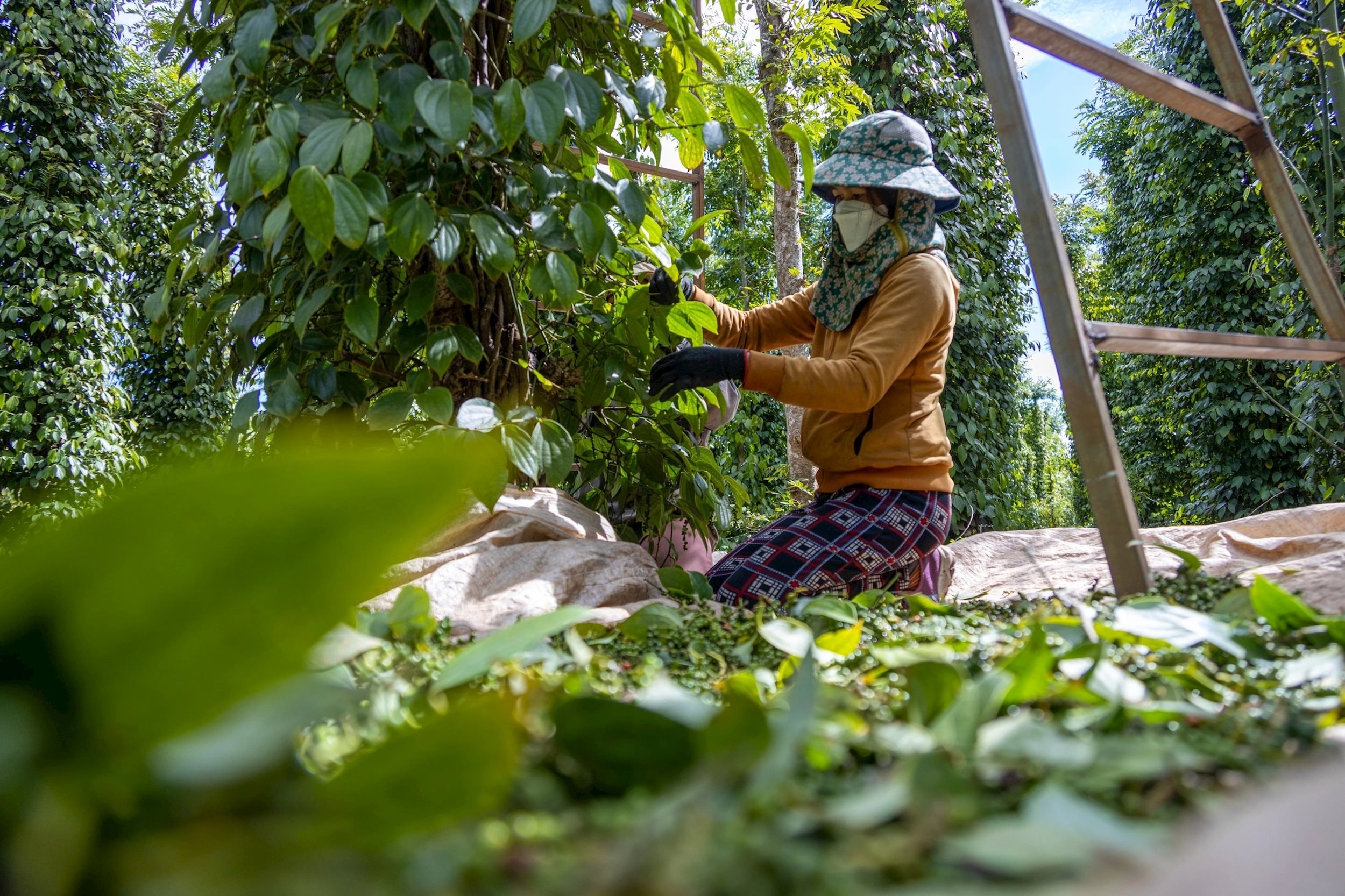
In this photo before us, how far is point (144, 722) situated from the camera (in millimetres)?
163

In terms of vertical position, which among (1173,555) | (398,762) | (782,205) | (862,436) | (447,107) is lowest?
(1173,555)

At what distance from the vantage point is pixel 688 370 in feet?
4.23

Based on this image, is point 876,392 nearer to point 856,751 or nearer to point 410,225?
point 410,225

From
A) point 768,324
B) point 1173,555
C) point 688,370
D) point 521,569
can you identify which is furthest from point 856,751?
point 768,324

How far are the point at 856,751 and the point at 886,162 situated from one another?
1486 millimetres

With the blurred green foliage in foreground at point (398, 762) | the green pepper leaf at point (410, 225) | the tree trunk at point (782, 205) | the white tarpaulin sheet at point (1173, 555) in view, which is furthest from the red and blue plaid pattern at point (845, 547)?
the tree trunk at point (782, 205)

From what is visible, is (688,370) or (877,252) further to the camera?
(877,252)

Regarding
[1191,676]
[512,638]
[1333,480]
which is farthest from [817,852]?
[1333,480]

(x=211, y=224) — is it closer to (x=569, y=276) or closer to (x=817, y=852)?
(x=569, y=276)

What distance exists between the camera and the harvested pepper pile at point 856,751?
0.18m

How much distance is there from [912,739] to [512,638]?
0.18 meters

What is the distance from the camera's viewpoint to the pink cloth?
147cm

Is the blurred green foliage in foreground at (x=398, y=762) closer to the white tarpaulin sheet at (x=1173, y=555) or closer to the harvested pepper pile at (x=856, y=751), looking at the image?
the harvested pepper pile at (x=856, y=751)

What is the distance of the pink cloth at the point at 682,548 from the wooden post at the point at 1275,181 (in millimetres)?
1022
